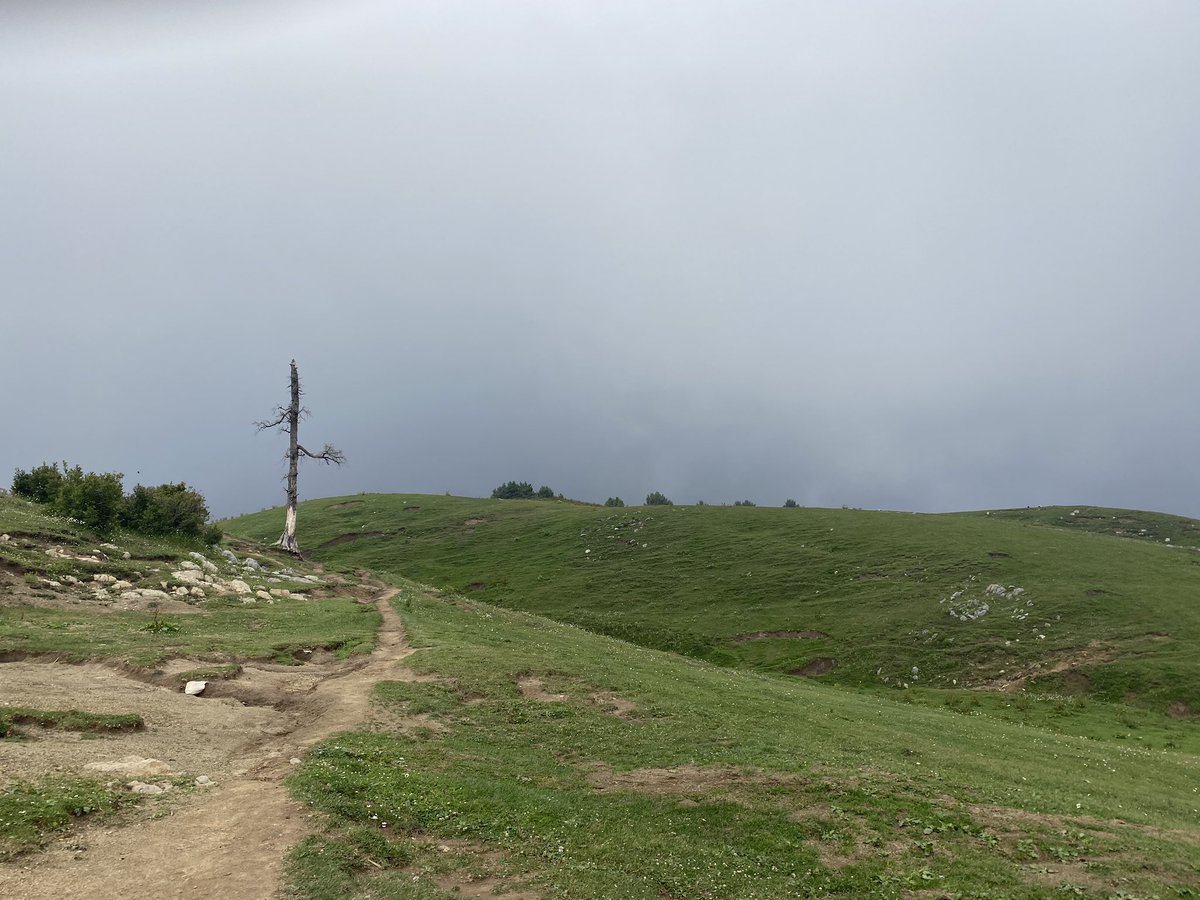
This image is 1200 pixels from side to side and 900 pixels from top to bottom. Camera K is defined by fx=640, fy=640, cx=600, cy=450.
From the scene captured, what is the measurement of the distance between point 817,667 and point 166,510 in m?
45.0

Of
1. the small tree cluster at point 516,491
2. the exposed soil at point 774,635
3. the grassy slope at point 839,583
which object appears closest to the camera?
the grassy slope at point 839,583

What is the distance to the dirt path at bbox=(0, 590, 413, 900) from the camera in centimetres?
903

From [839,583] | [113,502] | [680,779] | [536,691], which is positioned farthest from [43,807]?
[839,583]

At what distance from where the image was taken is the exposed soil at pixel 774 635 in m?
50.8

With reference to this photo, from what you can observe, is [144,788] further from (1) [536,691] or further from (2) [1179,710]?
(2) [1179,710]

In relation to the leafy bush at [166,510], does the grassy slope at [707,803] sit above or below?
below

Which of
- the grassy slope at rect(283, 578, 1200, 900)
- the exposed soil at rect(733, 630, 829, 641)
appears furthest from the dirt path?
the exposed soil at rect(733, 630, 829, 641)

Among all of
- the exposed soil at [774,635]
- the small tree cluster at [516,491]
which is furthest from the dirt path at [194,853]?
the small tree cluster at [516,491]

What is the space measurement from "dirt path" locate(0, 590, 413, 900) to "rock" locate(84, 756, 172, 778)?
3.97 feet

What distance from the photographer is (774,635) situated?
51.8 meters

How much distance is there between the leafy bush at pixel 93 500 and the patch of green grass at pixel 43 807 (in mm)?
30884

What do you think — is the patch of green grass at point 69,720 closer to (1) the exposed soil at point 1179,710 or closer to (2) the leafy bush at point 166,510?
(2) the leafy bush at point 166,510

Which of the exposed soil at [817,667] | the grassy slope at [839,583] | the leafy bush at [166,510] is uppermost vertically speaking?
the leafy bush at [166,510]

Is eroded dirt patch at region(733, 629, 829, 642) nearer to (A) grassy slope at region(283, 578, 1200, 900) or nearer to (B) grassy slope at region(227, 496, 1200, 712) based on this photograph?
(B) grassy slope at region(227, 496, 1200, 712)
